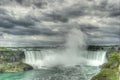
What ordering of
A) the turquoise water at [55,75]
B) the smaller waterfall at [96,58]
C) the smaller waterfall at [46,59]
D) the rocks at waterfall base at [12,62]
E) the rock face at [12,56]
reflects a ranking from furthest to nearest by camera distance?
the rock face at [12,56], the smaller waterfall at [46,59], the smaller waterfall at [96,58], the rocks at waterfall base at [12,62], the turquoise water at [55,75]

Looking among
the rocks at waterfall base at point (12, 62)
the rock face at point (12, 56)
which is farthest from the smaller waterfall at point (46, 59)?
the rocks at waterfall base at point (12, 62)

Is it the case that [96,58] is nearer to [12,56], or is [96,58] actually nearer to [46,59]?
[46,59]

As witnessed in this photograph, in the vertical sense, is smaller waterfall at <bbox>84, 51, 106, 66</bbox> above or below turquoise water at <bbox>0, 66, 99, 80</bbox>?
above

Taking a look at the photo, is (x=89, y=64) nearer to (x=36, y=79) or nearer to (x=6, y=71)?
(x=6, y=71)

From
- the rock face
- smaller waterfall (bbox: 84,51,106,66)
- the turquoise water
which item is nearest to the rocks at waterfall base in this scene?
the rock face

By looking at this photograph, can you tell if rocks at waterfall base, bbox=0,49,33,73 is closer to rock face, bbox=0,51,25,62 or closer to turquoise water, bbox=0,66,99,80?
rock face, bbox=0,51,25,62

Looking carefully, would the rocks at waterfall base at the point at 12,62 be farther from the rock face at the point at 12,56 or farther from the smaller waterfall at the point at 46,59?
the smaller waterfall at the point at 46,59

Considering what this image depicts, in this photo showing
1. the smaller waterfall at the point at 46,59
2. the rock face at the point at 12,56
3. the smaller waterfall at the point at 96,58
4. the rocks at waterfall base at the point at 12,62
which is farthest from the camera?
the rock face at the point at 12,56

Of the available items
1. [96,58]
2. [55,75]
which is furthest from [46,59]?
[55,75]

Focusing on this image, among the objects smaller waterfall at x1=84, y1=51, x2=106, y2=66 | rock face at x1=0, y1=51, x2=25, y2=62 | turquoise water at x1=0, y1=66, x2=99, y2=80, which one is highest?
rock face at x1=0, y1=51, x2=25, y2=62
